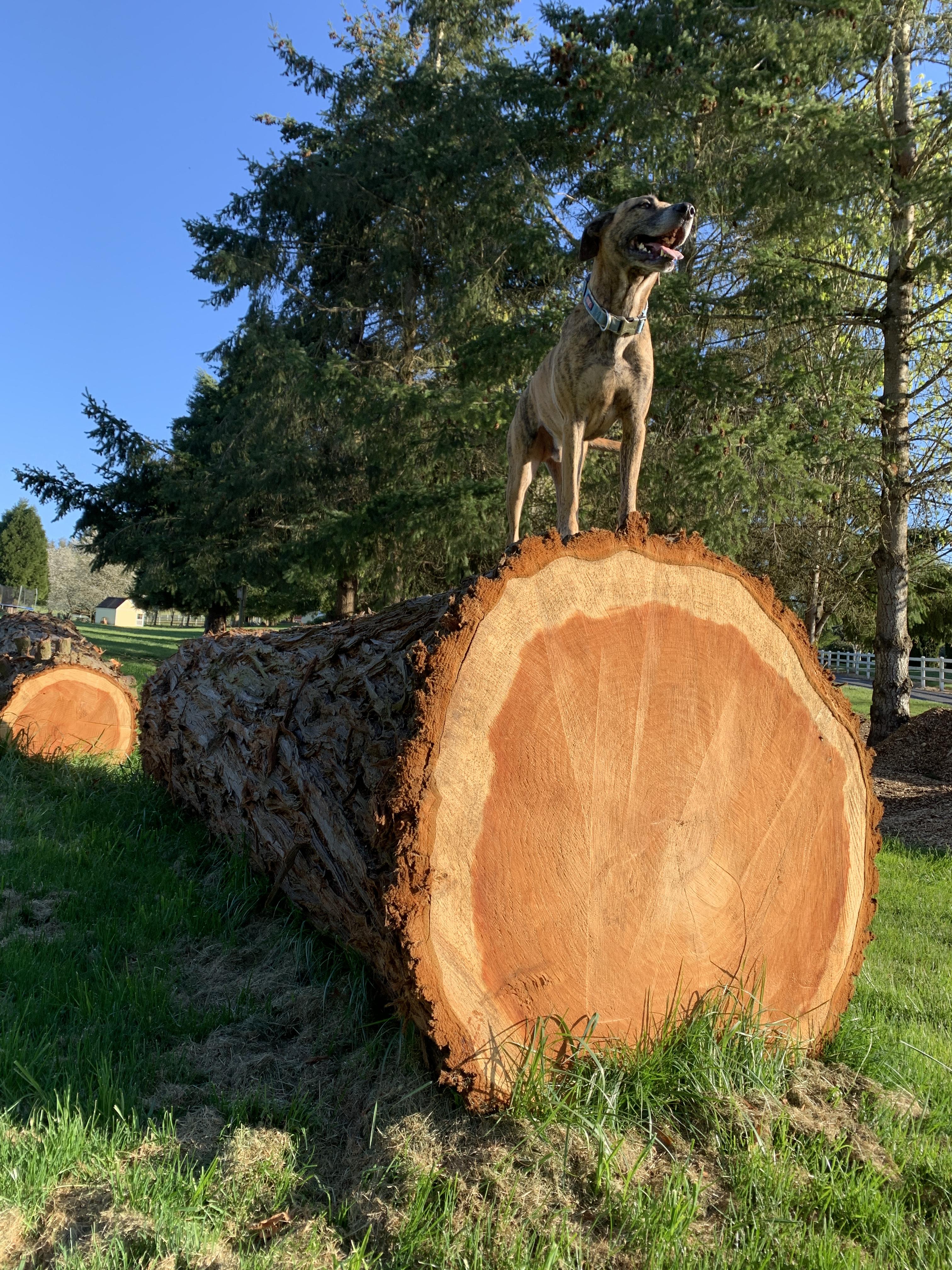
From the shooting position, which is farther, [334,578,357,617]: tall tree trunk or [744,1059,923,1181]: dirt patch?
[334,578,357,617]: tall tree trunk

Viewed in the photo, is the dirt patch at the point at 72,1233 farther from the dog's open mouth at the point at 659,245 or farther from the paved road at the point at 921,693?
the paved road at the point at 921,693

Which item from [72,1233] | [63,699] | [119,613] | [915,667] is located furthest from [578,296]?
[119,613]

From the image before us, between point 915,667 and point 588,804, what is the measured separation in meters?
31.9

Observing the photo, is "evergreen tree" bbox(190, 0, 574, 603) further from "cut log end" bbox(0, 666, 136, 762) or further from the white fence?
the white fence

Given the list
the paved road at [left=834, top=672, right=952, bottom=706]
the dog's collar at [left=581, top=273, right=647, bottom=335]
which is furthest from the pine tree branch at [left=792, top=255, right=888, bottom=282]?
the paved road at [left=834, top=672, right=952, bottom=706]

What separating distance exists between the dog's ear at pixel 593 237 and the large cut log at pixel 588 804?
1607 mm

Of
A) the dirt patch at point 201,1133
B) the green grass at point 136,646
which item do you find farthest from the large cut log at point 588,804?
the green grass at point 136,646

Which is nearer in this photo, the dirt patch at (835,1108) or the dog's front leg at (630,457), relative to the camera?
the dirt patch at (835,1108)

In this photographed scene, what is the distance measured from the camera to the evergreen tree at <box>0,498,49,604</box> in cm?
5334

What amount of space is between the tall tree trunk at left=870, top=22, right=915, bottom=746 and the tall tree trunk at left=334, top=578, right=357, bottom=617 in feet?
28.6

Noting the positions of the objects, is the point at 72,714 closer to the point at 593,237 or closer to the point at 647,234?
the point at 593,237

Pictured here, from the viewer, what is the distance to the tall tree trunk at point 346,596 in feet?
48.3

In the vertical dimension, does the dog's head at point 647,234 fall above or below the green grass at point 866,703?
above

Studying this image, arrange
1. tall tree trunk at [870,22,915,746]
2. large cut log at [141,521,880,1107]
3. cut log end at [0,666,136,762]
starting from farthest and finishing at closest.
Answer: tall tree trunk at [870,22,915,746]
cut log end at [0,666,136,762]
large cut log at [141,521,880,1107]
